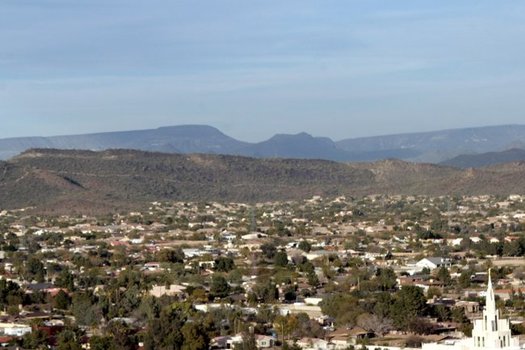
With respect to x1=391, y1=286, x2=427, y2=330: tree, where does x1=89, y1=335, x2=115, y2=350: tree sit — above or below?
above

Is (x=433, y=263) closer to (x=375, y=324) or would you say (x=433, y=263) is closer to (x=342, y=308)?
(x=342, y=308)

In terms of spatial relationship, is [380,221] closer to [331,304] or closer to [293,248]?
[293,248]

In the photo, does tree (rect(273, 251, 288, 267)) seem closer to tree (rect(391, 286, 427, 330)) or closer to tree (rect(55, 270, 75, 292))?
tree (rect(55, 270, 75, 292))

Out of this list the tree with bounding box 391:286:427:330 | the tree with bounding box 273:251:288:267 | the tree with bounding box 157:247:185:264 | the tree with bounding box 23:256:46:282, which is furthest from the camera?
the tree with bounding box 157:247:185:264

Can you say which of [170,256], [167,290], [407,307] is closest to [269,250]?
[170,256]

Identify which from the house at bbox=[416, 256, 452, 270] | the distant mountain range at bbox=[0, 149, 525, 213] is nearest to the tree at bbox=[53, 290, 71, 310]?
the house at bbox=[416, 256, 452, 270]

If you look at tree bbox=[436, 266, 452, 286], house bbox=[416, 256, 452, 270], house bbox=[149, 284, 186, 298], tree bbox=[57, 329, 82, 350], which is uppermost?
tree bbox=[57, 329, 82, 350]

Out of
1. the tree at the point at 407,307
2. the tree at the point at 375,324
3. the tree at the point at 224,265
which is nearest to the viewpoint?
the tree at the point at 375,324

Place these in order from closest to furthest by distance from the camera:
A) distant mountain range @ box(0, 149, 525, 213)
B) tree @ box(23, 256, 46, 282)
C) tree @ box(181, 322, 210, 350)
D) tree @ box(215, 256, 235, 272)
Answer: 1. tree @ box(181, 322, 210, 350)
2. tree @ box(23, 256, 46, 282)
3. tree @ box(215, 256, 235, 272)
4. distant mountain range @ box(0, 149, 525, 213)

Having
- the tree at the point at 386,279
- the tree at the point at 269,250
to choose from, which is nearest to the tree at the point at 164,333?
the tree at the point at 386,279

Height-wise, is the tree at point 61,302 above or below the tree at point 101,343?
below

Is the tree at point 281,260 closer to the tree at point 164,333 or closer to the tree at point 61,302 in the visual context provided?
the tree at point 61,302
